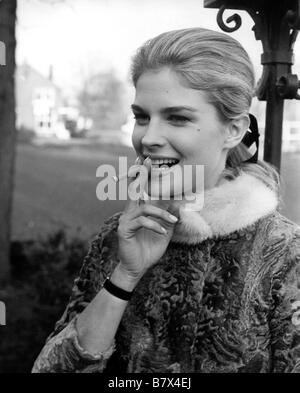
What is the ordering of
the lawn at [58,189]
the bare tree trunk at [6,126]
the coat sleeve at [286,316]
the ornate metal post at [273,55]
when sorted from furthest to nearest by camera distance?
1. the lawn at [58,189]
2. the bare tree trunk at [6,126]
3. the ornate metal post at [273,55]
4. the coat sleeve at [286,316]

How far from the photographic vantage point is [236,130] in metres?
1.49

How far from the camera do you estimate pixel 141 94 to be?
56.8 inches

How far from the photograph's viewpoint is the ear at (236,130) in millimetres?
1477

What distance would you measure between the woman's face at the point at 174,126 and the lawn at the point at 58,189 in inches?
81.0

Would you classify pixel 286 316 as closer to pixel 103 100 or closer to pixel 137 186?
pixel 137 186

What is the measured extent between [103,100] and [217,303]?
2226mm

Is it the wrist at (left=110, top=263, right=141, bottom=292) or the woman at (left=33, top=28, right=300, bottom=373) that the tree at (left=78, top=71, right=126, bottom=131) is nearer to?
the woman at (left=33, top=28, right=300, bottom=373)

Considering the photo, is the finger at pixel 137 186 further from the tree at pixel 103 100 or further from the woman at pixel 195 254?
the tree at pixel 103 100

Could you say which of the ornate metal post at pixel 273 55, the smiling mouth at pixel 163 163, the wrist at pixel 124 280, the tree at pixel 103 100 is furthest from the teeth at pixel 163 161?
the tree at pixel 103 100

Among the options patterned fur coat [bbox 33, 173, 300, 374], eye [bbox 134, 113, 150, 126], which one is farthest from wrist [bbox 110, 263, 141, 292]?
eye [bbox 134, 113, 150, 126]

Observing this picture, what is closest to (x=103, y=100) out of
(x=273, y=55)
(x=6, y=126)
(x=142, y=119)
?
(x=6, y=126)
